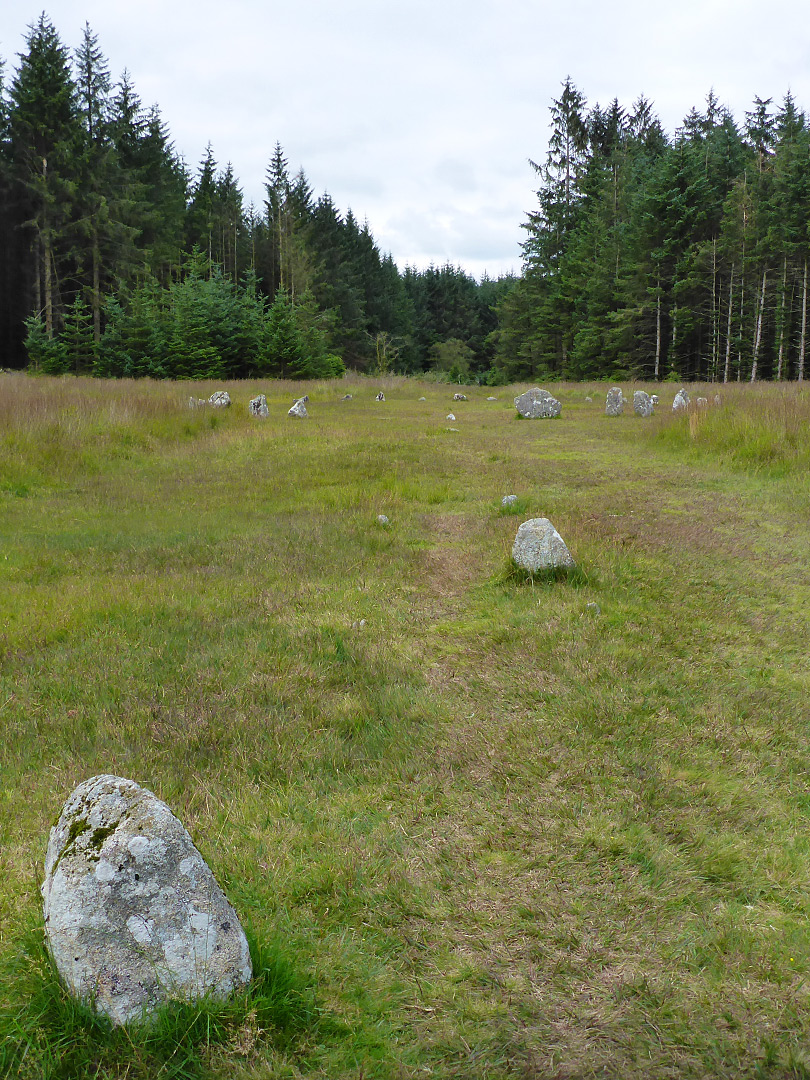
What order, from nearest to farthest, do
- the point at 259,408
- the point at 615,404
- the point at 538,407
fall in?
the point at 259,408 → the point at 615,404 → the point at 538,407

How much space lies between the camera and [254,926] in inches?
100

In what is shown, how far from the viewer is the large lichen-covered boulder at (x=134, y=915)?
201 cm

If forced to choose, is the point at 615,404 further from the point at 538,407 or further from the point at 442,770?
the point at 442,770

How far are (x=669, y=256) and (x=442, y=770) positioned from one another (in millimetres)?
40486

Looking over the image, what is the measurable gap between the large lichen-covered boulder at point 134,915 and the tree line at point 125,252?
33.4m

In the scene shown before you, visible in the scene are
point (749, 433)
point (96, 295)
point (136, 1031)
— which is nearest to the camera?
point (136, 1031)

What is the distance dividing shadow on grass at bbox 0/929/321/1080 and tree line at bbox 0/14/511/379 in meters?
33.6

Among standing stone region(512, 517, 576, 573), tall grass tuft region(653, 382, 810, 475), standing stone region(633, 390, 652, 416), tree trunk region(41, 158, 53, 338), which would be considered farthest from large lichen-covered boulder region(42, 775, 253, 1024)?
tree trunk region(41, 158, 53, 338)

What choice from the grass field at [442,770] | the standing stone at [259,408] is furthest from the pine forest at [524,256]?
the grass field at [442,770]

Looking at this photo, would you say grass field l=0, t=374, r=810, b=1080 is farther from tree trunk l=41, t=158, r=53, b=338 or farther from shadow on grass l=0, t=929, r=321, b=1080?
tree trunk l=41, t=158, r=53, b=338

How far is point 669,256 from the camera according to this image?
3734 centimetres

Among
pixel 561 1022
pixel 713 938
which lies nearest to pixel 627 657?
pixel 713 938

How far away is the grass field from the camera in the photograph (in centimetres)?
218

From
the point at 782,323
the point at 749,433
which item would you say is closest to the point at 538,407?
the point at 749,433
